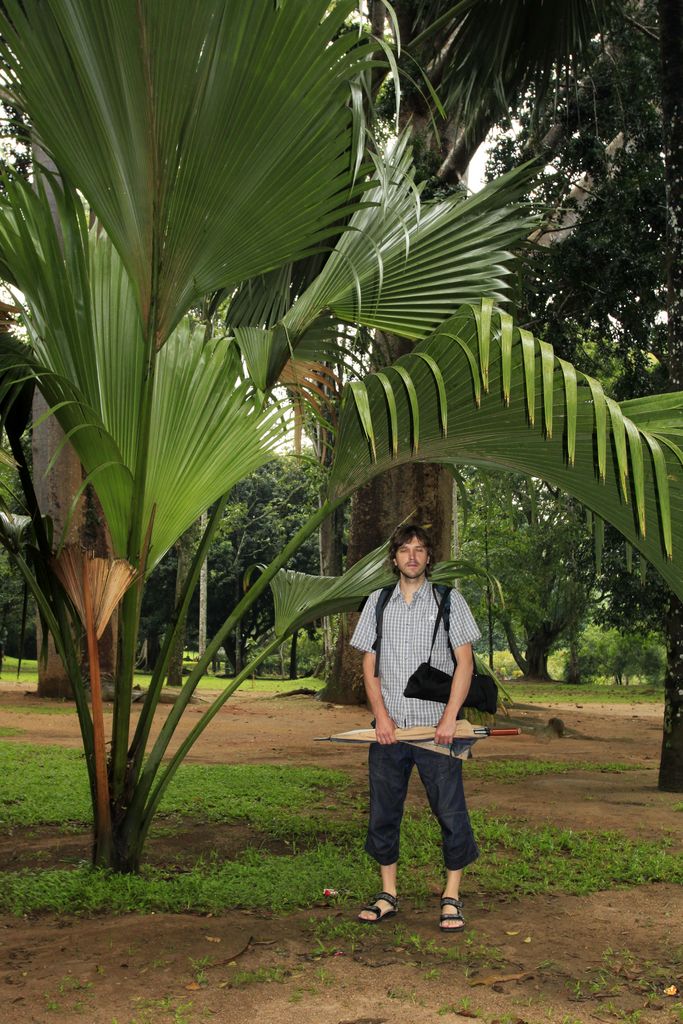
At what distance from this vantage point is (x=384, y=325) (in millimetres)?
4645

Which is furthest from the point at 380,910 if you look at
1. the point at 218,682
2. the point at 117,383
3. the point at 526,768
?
the point at 218,682

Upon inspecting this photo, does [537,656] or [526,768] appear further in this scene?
[537,656]

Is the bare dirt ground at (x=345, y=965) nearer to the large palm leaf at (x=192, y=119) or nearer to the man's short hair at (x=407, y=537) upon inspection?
the man's short hair at (x=407, y=537)

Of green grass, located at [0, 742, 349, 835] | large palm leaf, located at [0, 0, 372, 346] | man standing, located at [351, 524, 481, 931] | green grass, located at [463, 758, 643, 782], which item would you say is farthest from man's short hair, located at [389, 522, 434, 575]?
green grass, located at [463, 758, 643, 782]

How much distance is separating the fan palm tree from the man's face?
14.1 inches

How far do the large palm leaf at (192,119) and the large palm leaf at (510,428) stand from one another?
2.22 ft

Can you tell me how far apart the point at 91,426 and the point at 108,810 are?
172 cm

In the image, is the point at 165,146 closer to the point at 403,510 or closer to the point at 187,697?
the point at 187,697

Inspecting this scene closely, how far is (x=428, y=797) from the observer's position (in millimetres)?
3986

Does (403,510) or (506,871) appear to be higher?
(403,510)

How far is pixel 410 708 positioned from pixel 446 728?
0.19 metres

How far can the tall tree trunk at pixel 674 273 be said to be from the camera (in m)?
7.17

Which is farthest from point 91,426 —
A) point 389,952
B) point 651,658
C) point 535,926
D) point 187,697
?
point 651,658

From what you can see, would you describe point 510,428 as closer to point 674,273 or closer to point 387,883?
point 387,883
